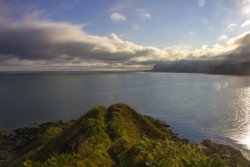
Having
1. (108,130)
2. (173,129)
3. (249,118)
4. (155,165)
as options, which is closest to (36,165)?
(155,165)

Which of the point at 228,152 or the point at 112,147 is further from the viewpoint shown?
the point at 228,152

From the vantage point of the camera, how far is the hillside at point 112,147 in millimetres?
24422

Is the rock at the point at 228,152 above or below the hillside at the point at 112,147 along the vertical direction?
below

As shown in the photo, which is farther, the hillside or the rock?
the rock

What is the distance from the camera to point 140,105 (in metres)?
130

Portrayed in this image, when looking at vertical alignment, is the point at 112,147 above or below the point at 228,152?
above

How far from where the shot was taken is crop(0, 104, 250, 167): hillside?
24.4m

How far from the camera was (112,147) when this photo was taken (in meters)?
37.6

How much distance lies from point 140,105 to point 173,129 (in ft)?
159

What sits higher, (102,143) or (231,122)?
(102,143)

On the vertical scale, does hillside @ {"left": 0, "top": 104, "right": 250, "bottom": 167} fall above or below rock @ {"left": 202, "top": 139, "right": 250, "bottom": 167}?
above

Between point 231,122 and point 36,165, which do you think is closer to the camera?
point 36,165

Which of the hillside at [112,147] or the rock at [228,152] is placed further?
the rock at [228,152]

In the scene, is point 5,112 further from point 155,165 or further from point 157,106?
point 155,165
